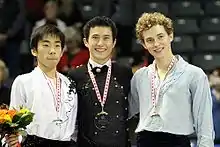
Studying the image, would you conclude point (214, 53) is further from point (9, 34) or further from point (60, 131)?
point (60, 131)

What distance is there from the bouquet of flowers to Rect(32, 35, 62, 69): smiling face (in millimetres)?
484

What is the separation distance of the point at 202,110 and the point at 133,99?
0.59 meters

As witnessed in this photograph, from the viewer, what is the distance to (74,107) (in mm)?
4531

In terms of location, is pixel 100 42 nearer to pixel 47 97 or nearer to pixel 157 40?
pixel 157 40

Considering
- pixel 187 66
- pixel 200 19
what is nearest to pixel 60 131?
pixel 187 66

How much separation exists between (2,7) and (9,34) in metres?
0.46

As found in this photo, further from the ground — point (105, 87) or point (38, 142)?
point (105, 87)

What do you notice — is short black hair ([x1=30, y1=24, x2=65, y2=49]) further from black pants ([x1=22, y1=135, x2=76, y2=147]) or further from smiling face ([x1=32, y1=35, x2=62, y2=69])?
black pants ([x1=22, y1=135, x2=76, y2=147])

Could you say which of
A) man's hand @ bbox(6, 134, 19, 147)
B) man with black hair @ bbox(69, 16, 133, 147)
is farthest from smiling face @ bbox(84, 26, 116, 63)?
man's hand @ bbox(6, 134, 19, 147)

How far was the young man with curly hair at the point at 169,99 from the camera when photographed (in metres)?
4.27

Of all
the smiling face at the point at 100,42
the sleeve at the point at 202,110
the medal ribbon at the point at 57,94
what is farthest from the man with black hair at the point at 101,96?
the sleeve at the point at 202,110

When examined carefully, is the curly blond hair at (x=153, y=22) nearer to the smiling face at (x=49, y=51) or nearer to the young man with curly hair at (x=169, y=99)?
the young man with curly hair at (x=169, y=99)

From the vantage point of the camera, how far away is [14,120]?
405cm

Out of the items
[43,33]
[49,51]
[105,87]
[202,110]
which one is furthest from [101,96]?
[202,110]
